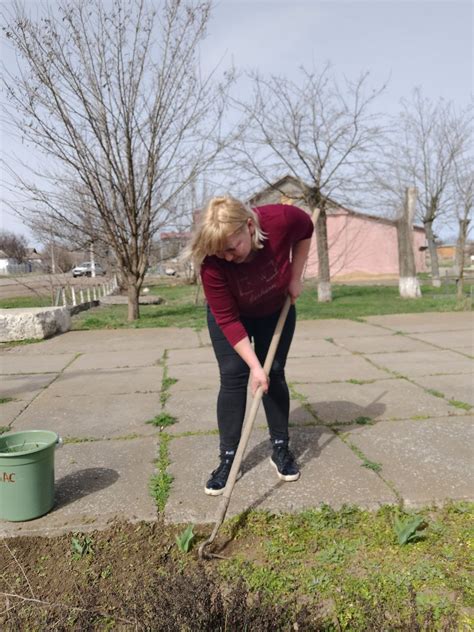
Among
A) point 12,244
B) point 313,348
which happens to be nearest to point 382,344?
point 313,348

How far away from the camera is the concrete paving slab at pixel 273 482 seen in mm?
2594

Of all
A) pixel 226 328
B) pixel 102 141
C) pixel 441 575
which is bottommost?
pixel 441 575

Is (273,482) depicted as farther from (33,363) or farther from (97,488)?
(33,363)

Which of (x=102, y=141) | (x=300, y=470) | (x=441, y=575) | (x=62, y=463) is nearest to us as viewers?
(x=441, y=575)

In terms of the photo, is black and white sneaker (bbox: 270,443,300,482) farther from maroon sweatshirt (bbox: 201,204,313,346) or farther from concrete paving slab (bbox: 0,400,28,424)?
concrete paving slab (bbox: 0,400,28,424)

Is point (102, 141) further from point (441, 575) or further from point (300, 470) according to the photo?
point (441, 575)

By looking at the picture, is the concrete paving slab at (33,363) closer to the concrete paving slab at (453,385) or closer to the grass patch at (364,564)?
the concrete paving slab at (453,385)

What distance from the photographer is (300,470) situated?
3.02 meters

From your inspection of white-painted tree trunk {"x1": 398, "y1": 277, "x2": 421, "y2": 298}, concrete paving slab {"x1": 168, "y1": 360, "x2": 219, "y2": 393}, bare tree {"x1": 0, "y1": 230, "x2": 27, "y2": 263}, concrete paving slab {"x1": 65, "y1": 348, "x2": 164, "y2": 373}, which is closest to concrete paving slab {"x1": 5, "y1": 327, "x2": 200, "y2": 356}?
A: concrete paving slab {"x1": 65, "y1": 348, "x2": 164, "y2": 373}

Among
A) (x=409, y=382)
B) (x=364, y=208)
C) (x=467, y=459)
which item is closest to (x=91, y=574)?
(x=467, y=459)

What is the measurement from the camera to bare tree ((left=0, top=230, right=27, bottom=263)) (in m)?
64.7

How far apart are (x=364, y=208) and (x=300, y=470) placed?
13.0 meters

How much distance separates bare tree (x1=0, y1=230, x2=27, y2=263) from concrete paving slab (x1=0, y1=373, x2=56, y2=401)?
6177 centimetres

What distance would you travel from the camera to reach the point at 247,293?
2674mm
